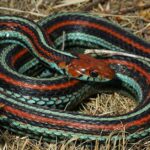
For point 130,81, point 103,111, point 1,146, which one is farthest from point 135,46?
point 1,146

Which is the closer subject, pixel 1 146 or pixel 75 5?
pixel 1 146

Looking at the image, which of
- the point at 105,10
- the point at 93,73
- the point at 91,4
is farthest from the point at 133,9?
the point at 93,73

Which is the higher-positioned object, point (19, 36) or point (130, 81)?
point (19, 36)

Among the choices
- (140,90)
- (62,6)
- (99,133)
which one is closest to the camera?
(99,133)

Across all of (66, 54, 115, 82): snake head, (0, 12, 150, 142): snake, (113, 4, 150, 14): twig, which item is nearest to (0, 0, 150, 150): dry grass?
(113, 4, 150, 14): twig

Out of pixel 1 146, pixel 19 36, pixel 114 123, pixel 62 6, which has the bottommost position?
pixel 1 146

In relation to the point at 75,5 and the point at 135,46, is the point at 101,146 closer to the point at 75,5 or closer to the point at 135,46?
the point at 135,46

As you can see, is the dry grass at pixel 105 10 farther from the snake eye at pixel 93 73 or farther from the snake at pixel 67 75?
the snake eye at pixel 93 73

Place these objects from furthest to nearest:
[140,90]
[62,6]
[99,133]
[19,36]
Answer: [62,6]
[19,36]
[140,90]
[99,133]

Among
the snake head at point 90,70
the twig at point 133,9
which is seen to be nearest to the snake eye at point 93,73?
the snake head at point 90,70

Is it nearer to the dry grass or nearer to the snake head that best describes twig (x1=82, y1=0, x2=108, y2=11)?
the dry grass
